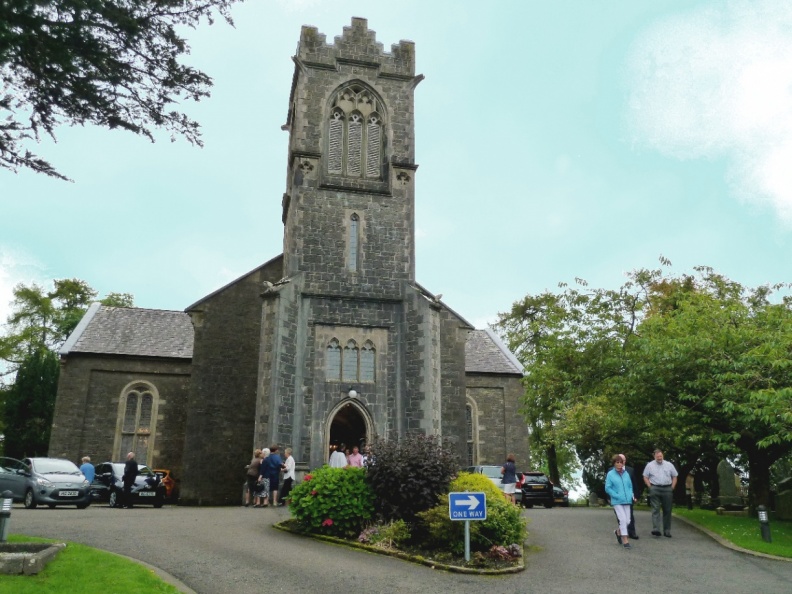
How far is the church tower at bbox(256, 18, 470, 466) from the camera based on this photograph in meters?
23.3

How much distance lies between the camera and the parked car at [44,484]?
1916cm

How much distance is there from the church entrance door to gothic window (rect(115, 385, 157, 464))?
9705 millimetres

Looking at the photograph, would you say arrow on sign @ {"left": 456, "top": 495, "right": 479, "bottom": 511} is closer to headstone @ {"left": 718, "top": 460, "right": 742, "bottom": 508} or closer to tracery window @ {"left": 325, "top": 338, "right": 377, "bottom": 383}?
tracery window @ {"left": 325, "top": 338, "right": 377, "bottom": 383}

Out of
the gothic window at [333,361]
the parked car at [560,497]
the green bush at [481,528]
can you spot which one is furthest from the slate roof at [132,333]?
the green bush at [481,528]

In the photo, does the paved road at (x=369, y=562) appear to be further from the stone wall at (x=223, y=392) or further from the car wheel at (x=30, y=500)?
the stone wall at (x=223, y=392)

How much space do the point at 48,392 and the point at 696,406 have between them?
33.4 metres

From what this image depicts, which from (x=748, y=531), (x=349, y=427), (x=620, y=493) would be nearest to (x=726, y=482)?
(x=748, y=531)

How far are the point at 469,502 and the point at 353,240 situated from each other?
51.0 feet

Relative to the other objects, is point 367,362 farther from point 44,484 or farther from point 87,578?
point 87,578

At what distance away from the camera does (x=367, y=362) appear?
80.7 feet

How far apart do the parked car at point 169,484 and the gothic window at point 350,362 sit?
8.67m

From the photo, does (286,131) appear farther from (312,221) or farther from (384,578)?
(384,578)

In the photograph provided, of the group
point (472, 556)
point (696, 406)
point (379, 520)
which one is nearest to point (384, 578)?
point (472, 556)

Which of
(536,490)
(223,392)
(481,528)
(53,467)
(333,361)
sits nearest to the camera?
(481,528)
